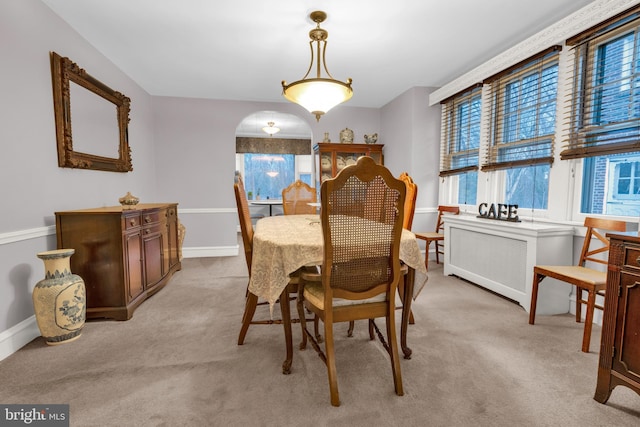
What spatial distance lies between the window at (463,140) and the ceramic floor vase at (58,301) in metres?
4.18

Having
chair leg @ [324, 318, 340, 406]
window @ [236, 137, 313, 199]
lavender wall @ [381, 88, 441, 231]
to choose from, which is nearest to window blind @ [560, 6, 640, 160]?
lavender wall @ [381, 88, 441, 231]

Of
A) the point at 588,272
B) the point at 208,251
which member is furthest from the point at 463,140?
the point at 208,251

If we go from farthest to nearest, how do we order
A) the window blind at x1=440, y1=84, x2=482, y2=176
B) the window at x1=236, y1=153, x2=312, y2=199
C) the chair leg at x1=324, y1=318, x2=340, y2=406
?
the window at x1=236, y1=153, x2=312, y2=199 → the window blind at x1=440, y1=84, x2=482, y2=176 → the chair leg at x1=324, y1=318, x2=340, y2=406

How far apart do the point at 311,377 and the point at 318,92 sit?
6.90ft

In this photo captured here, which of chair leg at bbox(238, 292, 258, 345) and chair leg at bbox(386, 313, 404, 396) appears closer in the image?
chair leg at bbox(386, 313, 404, 396)

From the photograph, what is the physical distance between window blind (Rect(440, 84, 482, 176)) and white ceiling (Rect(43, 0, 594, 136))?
34cm

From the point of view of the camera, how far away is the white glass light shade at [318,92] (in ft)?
8.13

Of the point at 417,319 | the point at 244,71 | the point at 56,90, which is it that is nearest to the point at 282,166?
the point at 244,71

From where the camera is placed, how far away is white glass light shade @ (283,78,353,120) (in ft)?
8.13

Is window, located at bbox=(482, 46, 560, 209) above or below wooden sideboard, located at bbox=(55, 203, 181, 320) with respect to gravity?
above

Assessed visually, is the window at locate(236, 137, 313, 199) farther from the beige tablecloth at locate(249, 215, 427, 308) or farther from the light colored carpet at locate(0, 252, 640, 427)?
the beige tablecloth at locate(249, 215, 427, 308)

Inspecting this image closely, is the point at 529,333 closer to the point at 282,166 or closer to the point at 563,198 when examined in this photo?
the point at 563,198

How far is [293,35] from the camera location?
9.70ft

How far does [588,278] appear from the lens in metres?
2.11
